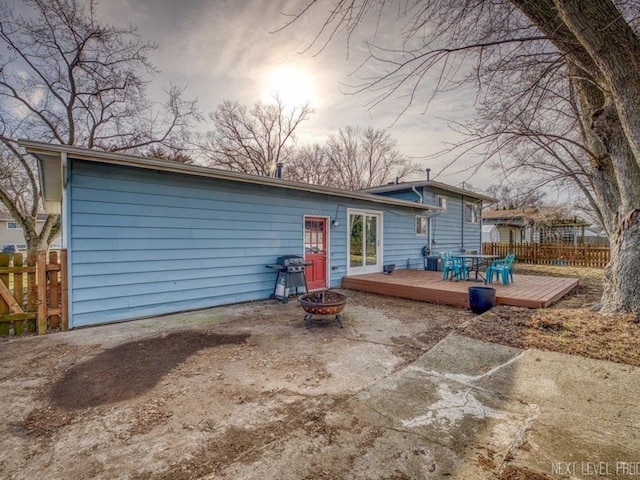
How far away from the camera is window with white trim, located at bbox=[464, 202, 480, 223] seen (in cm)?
1476

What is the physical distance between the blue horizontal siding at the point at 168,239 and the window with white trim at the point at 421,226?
5.65 meters

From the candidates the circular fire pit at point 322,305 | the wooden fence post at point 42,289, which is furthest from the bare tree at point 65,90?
the circular fire pit at point 322,305

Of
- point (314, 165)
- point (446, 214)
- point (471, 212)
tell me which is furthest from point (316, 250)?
point (314, 165)

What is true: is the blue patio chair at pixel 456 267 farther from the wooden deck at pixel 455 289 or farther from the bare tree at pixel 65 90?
the bare tree at pixel 65 90

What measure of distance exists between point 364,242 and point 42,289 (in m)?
7.41

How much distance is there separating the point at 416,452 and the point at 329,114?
4.17 m

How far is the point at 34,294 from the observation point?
449 centimetres

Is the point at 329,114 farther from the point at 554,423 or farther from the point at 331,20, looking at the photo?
the point at 554,423

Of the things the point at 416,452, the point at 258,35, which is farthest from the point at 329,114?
the point at 416,452

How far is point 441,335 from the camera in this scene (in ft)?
14.9

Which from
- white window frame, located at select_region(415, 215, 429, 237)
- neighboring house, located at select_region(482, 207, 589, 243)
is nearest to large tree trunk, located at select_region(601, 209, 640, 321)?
white window frame, located at select_region(415, 215, 429, 237)

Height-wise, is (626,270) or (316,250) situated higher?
(316,250)

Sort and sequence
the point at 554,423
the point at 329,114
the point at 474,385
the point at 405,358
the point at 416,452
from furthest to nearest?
1. the point at 329,114
2. the point at 405,358
3. the point at 474,385
4. the point at 554,423
5. the point at 416,452

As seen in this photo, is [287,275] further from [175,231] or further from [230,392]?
[230,392]
